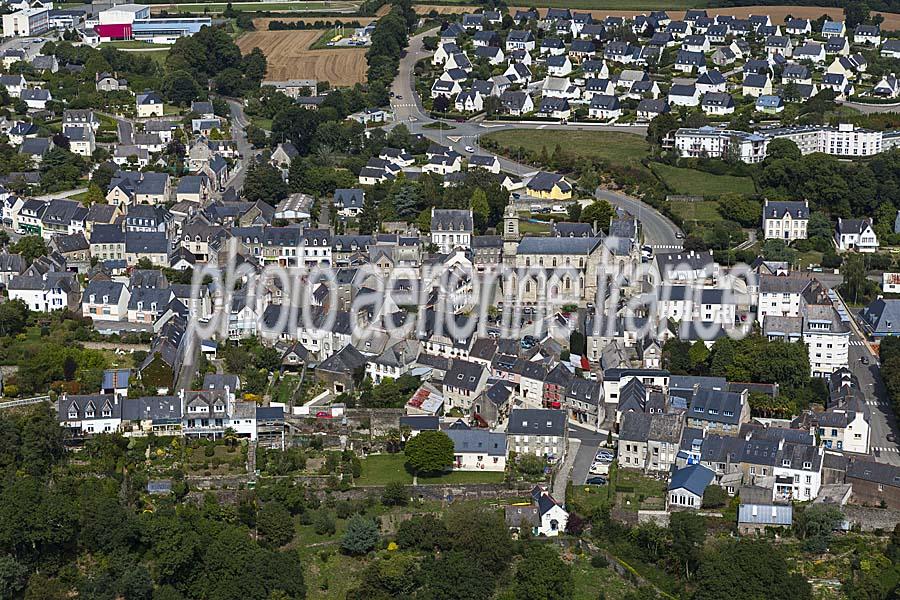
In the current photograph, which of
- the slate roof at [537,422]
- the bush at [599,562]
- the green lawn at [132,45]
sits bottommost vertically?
the bush at [599,562]

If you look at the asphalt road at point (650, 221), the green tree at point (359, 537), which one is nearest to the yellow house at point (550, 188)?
the asphalt road at point (650, 221)

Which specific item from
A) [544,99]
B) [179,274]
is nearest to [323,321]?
[179,274]

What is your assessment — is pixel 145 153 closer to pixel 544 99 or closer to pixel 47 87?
pixel 47 87

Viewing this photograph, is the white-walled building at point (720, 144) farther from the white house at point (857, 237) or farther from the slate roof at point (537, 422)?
the slate roof at point (537, 422)

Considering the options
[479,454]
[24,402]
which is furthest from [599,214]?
[24,402]

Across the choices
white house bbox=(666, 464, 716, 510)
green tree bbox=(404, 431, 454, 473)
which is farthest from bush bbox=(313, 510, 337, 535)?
white house bbox=(666, 464, 716, 510)
